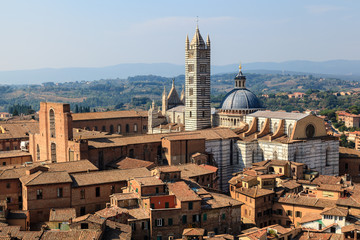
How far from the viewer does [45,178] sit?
1464 inches

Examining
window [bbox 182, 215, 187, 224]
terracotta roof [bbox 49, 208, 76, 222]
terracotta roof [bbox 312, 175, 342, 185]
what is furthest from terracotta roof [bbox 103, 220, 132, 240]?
terracotta roof [bbox 312, 175, 342, 185]

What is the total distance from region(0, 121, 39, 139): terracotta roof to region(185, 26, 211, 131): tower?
1858cm

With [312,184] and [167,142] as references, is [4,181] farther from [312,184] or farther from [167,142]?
[312,184]

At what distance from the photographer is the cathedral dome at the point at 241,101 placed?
5925 cm

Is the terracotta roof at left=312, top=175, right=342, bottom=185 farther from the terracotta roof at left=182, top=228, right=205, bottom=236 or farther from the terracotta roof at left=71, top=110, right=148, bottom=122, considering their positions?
the terracotta roof at left=71, top=110, right=148, bottom=122

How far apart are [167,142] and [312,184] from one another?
1376cm

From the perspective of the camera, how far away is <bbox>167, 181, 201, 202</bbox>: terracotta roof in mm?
35375

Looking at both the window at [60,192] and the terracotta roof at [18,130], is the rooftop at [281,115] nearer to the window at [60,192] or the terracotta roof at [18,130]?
the window at [60,192]

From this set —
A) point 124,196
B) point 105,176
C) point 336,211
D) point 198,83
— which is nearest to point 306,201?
point 336,211

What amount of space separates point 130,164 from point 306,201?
15.1m

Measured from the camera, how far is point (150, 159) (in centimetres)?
5006

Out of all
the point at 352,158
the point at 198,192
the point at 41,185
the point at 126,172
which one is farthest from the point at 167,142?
the point at 352,158

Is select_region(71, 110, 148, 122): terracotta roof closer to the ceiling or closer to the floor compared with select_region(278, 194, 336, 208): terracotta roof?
closer to the ceiling

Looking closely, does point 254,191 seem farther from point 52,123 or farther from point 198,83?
point 198,83
